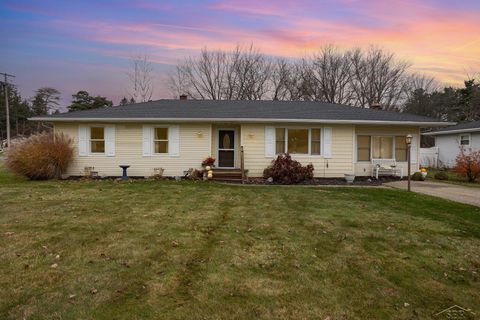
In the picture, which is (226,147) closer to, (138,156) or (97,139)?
(138,156)

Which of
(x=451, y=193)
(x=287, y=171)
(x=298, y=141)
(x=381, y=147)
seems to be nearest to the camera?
(x=451, y=193)

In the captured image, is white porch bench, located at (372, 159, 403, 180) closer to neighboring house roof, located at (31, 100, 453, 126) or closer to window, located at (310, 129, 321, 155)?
neighboring house roof, located at (31, 100, 453, 126)

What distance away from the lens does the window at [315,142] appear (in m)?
14.5

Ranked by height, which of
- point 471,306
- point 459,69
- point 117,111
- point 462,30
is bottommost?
point 471,306

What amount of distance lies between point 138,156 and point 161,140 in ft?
4.04

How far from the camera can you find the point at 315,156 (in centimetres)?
1438

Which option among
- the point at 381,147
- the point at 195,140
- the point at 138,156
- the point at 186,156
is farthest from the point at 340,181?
the point at 138,156

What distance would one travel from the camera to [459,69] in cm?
3753

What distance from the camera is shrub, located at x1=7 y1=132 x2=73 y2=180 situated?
12859mm

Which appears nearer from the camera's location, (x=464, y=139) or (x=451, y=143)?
(x=464, y=139)

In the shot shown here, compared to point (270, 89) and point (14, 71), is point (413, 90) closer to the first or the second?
point (270, 89)

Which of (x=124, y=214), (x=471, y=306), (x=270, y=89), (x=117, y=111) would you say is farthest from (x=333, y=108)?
(x=270, y=89)

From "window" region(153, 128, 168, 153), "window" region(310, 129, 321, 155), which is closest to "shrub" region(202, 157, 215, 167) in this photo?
"window" region(153, 128, 168, 153)

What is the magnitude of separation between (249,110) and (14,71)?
142 feet
